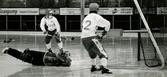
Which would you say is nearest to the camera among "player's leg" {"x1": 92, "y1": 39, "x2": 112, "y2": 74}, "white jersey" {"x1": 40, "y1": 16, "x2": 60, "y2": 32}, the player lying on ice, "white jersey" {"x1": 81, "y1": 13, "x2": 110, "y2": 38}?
"player's leg" {"x1": 92, "y1": 39, "x2": 112, "y2": 74}

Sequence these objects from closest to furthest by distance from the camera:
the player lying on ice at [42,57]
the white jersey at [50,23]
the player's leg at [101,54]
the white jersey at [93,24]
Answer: the player's leg at [101,54], the white jersey at [93,24], the player lying on ice at [42,57], the white jersey at [50,23]

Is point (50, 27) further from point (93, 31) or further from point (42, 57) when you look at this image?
point (93, 31)

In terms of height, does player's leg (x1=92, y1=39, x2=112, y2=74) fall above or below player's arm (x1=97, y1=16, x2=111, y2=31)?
below

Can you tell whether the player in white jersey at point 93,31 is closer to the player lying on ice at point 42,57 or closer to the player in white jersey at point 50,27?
the player lying on ice at point 42,57

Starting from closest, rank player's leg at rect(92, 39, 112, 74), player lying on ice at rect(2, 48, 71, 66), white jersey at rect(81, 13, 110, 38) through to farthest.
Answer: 1. player's leg at rect(92, 39, 112, 74)
2. white jersey at rect(81, 13, 110, 38)
3. player lying on ice at rect(2, 48, 71, 66)

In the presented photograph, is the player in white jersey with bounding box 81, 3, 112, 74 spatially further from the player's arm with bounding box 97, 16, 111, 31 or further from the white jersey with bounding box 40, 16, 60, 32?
the white jersey with bounding box 40, 16, 60, 32

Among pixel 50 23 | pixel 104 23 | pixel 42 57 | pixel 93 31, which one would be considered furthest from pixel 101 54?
pixel 50 23

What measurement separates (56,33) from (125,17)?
2171 centimetres

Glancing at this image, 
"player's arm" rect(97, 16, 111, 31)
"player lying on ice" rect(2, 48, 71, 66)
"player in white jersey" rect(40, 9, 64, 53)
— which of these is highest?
"player's arm" rect(97, 16, 111, 31)

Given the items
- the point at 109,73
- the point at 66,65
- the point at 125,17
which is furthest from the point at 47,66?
the point at 125,17

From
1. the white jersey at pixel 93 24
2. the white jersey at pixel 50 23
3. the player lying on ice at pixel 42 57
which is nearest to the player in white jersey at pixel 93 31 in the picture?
the white jersey at pixel 93 24

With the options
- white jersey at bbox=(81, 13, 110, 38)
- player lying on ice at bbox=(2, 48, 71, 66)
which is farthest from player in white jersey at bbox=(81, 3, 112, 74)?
player lying on ice at bbox=(2, 48, 71, 66)

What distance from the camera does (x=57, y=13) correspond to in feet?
122

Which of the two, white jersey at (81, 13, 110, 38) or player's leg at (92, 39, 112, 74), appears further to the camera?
white jersey at (81, 13, 110, 38)
